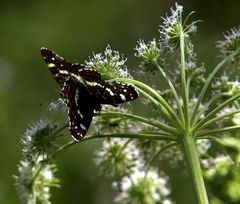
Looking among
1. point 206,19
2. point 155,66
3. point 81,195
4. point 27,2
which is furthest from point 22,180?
point 27,2

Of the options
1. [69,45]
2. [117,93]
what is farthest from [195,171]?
[69,45]

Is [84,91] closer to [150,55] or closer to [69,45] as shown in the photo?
[150,55]

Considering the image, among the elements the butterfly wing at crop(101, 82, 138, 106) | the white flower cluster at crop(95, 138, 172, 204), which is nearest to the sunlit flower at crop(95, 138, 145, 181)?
the white flower cluster at crop(95, 138, 172, 204)

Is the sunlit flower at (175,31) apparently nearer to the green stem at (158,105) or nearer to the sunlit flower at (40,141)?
the green stem at (158,105)

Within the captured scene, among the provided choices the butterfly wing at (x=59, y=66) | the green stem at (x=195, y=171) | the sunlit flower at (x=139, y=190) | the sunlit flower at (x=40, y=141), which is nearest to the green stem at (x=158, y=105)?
the green stem at (x=195, y=171)

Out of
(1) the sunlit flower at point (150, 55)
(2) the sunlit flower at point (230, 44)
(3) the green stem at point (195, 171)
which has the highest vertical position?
(2) the sunlit flower at point (230, 44)

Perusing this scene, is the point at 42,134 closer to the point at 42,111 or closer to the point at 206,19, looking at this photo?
the point at 42,111
